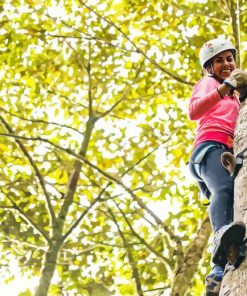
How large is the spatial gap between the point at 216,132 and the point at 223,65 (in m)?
0.50

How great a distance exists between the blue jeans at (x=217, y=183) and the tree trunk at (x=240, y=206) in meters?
Answer: 0.29

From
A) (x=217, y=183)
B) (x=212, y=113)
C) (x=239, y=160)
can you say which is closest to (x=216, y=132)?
(x=212, y=113)

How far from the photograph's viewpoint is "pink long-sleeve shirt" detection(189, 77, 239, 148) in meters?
2.97

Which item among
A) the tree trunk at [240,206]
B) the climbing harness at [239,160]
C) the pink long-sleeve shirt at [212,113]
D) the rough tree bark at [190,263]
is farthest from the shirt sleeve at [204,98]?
the rough tree bark at [190,263]

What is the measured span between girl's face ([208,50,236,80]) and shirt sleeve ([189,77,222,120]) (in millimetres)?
106

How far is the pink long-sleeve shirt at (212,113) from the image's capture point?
2967 millimetres

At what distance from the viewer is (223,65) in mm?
3293

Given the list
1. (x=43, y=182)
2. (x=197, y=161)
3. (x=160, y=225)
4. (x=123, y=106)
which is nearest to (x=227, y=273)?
(x=197, y=161)

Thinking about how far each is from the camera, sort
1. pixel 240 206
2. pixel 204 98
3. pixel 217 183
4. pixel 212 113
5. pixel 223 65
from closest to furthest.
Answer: pixel 240 206 → pixel 217 183 → pixel 204 98 → pixel 212 113 → pixel 223 65

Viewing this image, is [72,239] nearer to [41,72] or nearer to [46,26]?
[41,72]

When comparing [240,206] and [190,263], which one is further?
[190,263]

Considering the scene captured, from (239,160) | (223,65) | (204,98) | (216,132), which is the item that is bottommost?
(239,160)

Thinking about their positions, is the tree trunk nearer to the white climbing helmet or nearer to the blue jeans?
the blue jeans

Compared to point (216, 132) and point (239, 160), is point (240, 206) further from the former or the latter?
point (216, 132)
